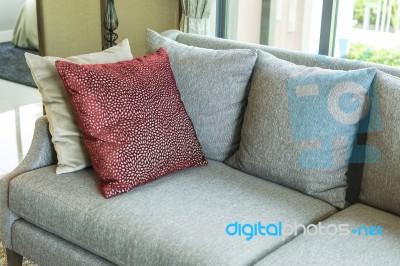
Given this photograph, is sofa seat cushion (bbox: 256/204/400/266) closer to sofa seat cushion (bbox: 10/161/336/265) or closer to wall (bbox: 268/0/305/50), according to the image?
sofa seat cushion (bbox: 10/161/336/265)

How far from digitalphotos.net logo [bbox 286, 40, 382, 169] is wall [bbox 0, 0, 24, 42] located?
541 cm

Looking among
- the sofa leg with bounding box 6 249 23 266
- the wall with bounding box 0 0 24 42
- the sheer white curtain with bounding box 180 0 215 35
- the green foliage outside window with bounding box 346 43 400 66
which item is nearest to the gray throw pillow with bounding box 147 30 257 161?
the sofa leg with bounding box 6 249 23 266

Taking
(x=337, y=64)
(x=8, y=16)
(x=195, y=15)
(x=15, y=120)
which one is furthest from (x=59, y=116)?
(x=8, y=16)

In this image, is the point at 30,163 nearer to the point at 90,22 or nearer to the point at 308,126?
the point at 308,126

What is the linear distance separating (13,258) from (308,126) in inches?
47.7

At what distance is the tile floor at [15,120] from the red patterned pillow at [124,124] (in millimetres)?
1381

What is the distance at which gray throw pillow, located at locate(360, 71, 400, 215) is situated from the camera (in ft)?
6.06

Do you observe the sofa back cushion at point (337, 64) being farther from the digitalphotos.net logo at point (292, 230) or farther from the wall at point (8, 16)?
the wall at point (8, 16)

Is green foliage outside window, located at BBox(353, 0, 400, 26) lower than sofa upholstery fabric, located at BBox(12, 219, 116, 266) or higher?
higher

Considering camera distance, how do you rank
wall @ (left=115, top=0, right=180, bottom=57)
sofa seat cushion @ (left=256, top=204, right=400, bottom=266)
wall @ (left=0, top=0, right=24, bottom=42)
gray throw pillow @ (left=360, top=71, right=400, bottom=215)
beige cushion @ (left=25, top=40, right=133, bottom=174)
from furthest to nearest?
wall @ (left=0, top=0, right=24, bottom=42)
wall @ (left=115, top=0, right=180, bottom=57)
beige cushion @ (left=25, top=40, right=133, bottom=174)
gray throw pillow @ (left=360, top=71, right=400, bottom=215)
sofa seat cushion @ (left=256, top=204, right=400, bottom=266)

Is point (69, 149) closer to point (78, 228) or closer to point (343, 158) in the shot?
point (78, 228)

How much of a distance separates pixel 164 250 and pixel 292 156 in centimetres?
58

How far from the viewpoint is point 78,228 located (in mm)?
1896

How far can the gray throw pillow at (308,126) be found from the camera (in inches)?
76.1
